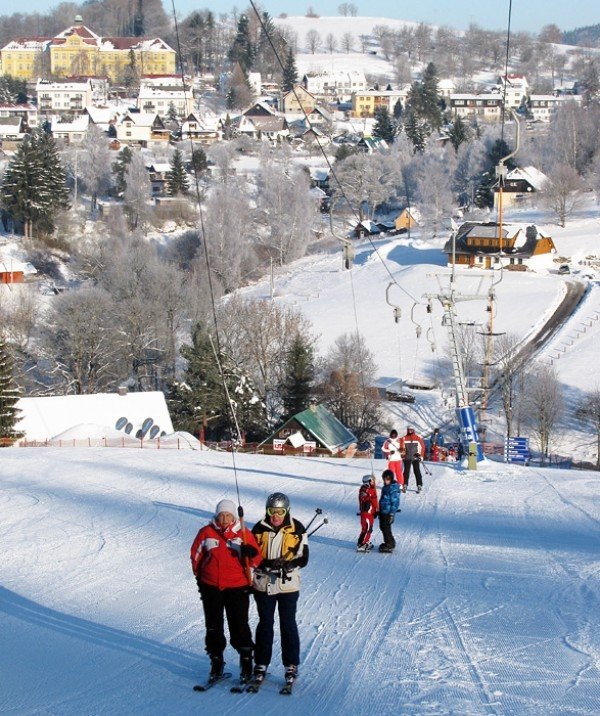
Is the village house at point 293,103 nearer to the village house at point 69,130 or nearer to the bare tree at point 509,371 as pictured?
the village house at point 69,130

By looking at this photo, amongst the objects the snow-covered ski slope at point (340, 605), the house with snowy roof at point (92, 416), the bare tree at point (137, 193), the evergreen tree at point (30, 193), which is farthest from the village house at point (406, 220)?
the snow-covered ski slope at point (340, 605)

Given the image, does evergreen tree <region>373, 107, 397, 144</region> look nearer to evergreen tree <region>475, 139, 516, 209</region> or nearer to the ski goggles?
evergreen tree <region>475, 139, 516, 209</region>

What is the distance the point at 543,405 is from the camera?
3984 cm

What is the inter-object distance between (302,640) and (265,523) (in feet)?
4.99

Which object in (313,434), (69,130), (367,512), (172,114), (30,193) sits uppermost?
(172,114)

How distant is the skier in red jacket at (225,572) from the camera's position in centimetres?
621

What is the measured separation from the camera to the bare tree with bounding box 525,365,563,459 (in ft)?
129

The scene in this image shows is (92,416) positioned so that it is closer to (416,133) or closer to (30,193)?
(30,193)

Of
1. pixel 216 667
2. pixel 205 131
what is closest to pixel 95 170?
pixel 205 131

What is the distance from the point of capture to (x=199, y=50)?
161500 mm

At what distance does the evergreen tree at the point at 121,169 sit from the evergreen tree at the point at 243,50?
5885 centimetres

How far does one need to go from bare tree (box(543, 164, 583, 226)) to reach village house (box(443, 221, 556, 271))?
9399 millimetres

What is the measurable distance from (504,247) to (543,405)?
2551cm

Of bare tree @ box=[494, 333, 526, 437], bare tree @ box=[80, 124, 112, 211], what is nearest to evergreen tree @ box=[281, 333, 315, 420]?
bare tree @ box=[494, 333, 526, 437]
